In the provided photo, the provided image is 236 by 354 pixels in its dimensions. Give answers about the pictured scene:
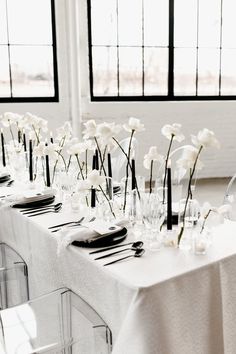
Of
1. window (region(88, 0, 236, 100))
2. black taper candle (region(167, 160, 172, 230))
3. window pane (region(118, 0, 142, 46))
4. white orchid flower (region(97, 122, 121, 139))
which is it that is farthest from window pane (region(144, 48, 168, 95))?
black taper candle (region(167, 160, 172, 230))

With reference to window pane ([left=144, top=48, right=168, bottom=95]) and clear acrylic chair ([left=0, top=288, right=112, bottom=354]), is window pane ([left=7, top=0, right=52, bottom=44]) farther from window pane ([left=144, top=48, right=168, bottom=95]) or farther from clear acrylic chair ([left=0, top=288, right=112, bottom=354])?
clear acrylic chair ([left=0, top=288, right=112, bottom=354])

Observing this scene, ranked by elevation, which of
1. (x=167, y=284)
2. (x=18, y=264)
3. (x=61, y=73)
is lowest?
(x=18, y=264)

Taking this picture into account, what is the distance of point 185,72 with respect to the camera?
623 centimetres

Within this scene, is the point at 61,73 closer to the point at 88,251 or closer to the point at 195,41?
the point at 195,41

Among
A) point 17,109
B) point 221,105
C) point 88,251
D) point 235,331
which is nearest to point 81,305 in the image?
point 88,251

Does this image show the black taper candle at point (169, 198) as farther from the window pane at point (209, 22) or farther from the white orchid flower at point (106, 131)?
the window pane at point (209, 22)

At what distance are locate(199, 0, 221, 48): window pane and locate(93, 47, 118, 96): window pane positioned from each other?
4.37 feet

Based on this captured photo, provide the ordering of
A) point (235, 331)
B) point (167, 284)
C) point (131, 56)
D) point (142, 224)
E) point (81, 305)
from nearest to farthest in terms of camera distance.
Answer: point (167, 284) < point (235, 331) < point (81, 305) < point (142, 224) < point (131, 56)

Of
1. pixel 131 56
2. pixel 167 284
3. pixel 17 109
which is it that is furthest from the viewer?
pixel 131 56

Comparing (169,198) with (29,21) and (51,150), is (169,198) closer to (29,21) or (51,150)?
(51,150)

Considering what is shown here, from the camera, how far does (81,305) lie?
1636 mm

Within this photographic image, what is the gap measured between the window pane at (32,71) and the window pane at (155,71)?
133 centimetres

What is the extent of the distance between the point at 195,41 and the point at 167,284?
546cm

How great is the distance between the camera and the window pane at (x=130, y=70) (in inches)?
234
